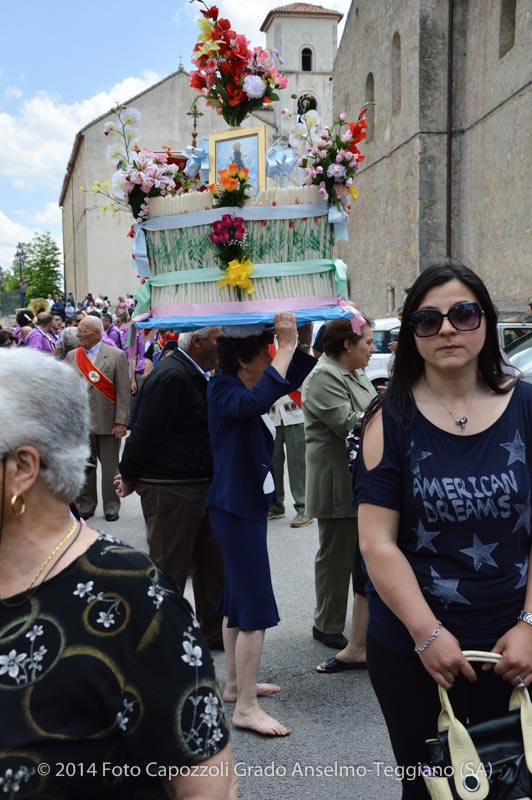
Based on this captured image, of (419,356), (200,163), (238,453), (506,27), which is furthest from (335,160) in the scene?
(506,27)

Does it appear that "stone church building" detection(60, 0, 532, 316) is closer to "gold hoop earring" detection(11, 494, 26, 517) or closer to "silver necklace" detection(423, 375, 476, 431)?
"silver necklace" detection(423, 375, 476, 431)

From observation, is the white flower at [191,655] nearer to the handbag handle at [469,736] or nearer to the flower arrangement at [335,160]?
the handbag handle at [469,736]

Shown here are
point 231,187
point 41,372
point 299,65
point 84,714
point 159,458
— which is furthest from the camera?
point 299,65

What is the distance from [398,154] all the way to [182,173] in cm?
2728

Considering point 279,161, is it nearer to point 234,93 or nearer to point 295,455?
point 234,93

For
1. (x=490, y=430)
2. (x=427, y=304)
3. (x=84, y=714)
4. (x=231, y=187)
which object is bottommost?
(x=84, y=714)

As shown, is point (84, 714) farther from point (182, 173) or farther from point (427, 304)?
point (182, 173)

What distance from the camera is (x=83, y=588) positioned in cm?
171

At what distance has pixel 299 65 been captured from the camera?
5869cm

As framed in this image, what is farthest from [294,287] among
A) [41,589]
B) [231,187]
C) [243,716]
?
[243,716]

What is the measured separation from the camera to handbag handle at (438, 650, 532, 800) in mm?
2092

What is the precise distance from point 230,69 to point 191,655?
232 cm

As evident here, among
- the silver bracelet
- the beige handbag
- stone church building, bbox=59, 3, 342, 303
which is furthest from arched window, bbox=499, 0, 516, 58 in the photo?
the beige handbag

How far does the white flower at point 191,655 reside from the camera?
1.72 m
